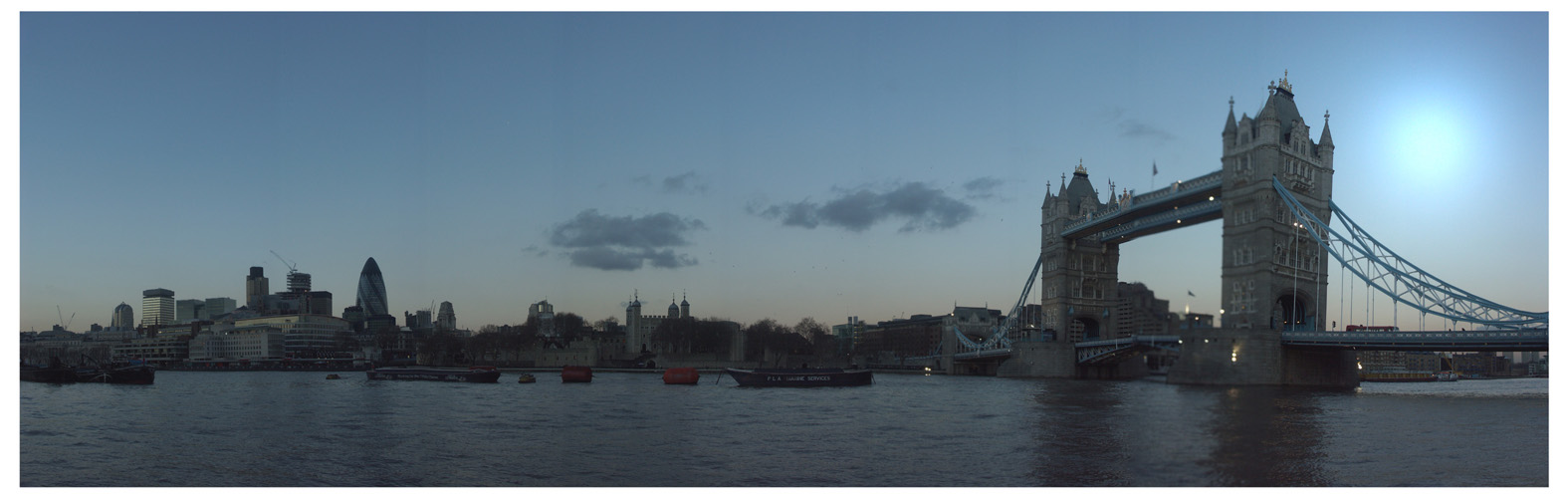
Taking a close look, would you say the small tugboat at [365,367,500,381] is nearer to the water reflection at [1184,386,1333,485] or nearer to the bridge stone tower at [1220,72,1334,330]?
the bridge stone tower at [1220,72,1334,330]

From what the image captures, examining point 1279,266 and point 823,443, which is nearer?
point 823,443

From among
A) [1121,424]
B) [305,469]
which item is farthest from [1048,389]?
[305,469]

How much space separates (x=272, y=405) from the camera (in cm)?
5550

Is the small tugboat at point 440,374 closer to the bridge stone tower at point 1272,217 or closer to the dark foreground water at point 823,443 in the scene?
the dark foreground water at point 823,443

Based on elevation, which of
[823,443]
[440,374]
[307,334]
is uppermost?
[823,443]

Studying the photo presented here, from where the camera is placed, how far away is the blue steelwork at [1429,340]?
52500 mm

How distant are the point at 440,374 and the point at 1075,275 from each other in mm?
58635

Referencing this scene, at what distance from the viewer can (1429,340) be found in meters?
55.0

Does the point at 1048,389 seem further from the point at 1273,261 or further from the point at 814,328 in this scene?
the point at 814,328

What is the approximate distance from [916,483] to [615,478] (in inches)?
288

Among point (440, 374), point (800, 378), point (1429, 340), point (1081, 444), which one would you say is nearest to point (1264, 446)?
point (1081, 444)

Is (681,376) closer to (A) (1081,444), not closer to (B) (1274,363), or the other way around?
(B) (1274,363)

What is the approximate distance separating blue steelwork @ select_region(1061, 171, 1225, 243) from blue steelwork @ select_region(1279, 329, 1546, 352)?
532 inches

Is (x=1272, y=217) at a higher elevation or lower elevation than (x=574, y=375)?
higher
